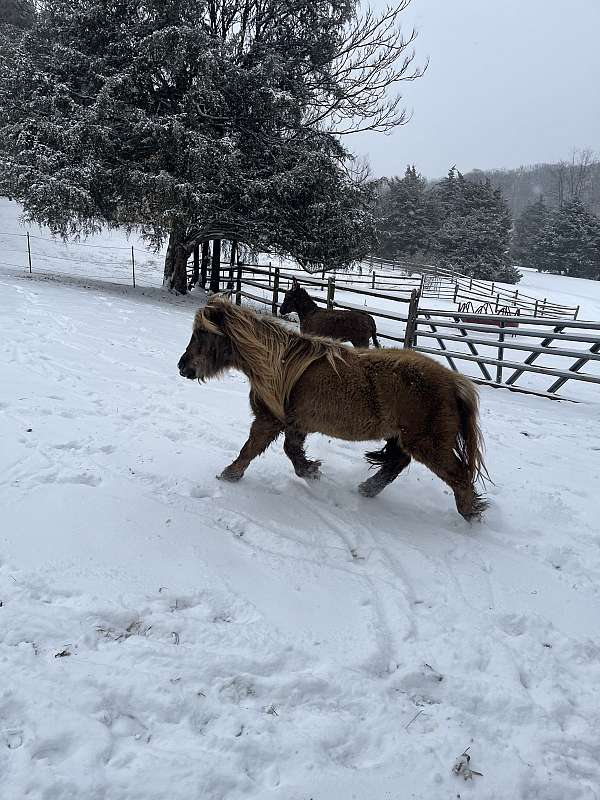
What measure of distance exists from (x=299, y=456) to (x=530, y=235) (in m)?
67.4

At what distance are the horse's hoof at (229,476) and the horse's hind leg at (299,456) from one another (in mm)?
468

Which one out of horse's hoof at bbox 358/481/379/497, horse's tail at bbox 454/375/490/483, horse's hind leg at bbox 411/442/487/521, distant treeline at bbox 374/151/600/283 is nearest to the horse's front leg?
horse's hoof at bbox 358/481/379/497

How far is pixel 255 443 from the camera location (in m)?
3.80

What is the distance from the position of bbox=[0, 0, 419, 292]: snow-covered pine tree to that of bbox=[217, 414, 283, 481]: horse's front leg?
10.1 metres

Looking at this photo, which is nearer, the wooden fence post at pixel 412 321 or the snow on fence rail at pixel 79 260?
the wooden fence post at pixel 412 321

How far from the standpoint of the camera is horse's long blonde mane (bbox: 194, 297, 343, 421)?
3.74 m

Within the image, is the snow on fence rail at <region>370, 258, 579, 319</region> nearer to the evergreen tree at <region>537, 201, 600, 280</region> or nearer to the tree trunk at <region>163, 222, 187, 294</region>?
the tree trunk at <region>163, 222, 187, 294</region>

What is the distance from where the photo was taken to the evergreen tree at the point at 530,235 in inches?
2203

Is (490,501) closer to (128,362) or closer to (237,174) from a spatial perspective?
(128,362)

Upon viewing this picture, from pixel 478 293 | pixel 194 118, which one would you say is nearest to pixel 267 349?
pixel 194 118

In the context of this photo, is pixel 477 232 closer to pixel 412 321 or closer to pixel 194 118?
pixel 194 118

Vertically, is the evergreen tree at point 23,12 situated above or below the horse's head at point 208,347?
above

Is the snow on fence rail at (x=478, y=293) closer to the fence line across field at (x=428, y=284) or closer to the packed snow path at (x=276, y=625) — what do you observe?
the fence line across field at (x=428, y=284)

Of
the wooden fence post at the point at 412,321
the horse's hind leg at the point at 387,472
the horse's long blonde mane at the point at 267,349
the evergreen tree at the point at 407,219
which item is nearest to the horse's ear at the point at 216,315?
the horse's long blonde mane at the point at 267,349
